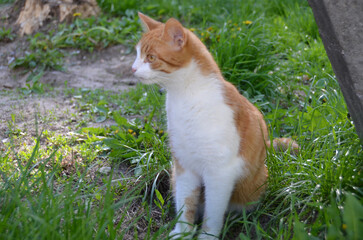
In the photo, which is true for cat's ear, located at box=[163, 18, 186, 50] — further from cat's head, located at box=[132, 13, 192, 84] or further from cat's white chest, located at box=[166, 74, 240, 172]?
cat's white chest, located at box=[166, 74, 240, 172]

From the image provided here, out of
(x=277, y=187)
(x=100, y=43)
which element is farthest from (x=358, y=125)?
(x=100, y=43)

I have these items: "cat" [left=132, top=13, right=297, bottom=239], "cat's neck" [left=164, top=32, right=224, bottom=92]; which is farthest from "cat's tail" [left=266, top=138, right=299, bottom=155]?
"cat's neck" [left=164, top=32, right=224, bottom=92]

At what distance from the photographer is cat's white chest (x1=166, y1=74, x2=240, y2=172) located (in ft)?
7.04

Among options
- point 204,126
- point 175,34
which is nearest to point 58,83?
point 175,34

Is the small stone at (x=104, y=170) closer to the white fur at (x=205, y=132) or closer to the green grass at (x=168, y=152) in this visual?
the green grass at (x=168, y=152)

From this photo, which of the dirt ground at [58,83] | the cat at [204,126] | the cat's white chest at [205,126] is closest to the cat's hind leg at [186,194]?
the cat at [204,126]

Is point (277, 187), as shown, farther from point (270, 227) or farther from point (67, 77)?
point (67, 77)

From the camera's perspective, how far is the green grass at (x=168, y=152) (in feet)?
6.16

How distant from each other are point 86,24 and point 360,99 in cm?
389

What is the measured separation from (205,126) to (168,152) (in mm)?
759

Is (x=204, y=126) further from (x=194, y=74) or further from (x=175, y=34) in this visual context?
(x=175, y=34)

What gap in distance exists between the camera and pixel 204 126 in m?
2.15

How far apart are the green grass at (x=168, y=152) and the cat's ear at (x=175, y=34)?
74 centimetres

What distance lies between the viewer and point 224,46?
3664mm
